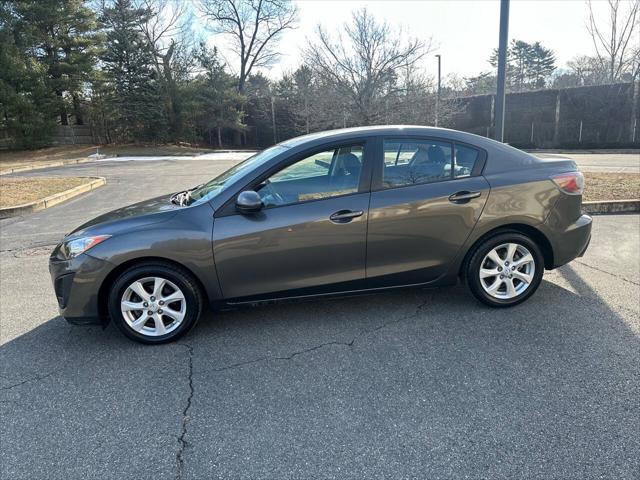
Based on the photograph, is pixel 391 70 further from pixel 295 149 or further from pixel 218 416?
pixel 218 416

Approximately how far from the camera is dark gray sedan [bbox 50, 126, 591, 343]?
342cm

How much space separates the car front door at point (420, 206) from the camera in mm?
3627

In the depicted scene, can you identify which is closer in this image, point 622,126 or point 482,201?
point 482,201

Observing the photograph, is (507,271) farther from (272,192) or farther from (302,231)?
(272,192)

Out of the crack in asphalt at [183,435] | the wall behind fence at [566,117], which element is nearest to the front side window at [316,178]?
the crack in asphalt at [183,435]

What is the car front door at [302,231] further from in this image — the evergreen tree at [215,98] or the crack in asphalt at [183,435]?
the evergreen tree at [215,98]

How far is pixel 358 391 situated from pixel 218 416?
2.83 feet

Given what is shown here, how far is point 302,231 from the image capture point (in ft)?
11.4

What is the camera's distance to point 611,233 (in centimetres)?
642

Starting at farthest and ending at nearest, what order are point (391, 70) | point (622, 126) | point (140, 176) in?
point (622, 126), point (391, 70), point (140, 176)

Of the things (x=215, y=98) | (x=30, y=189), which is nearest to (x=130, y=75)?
(x=215, y=98)

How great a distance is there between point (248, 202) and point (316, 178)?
2.02ft

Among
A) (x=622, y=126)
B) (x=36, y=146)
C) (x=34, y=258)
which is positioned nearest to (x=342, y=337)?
(x=34, y=258)

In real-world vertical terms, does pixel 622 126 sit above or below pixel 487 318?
above
